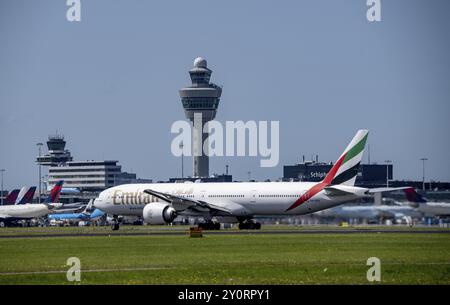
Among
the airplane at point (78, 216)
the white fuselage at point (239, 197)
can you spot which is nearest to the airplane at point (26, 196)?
the airplane at point (78, 216)

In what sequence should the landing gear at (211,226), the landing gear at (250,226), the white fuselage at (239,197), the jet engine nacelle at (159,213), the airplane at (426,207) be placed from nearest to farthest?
the airplane at (426,207) < the white fuselage at (239,197) < the jet engine nacelle at (159,213) < the landing gear at (211,226) < the landing gear at (250,226)

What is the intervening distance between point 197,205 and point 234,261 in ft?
182

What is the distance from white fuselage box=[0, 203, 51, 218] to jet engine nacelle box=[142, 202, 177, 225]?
1666 inches

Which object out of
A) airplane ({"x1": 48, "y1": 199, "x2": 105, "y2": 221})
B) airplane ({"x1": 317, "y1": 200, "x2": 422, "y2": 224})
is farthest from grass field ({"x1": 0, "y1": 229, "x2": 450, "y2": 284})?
airplane ({"x1": 48, "y1": 199, "x2": 105, "y2": 221})

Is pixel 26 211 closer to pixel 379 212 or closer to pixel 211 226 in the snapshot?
pixel 211 226

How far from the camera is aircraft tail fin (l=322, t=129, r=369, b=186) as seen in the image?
9975cm

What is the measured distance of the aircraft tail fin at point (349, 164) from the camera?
9975 cm

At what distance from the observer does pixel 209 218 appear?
106500 millimetres

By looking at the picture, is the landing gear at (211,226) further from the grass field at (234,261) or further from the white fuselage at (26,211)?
the white fuselage at (26,211)

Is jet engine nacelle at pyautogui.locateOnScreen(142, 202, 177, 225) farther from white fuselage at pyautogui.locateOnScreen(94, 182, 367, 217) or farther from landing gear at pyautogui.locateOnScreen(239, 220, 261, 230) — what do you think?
landing gear at pyautogui.locateOnScreen(239, 220, 261, 230)

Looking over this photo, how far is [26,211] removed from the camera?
14438 cm

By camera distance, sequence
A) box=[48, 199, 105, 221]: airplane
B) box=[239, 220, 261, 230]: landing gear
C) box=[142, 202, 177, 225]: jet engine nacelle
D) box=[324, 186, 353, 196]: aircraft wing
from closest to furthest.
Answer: box=[324, 186, 353, 196]: aircraft wing
box=[142, 202, 177, 225]: jet engine nacelle
box=[239, 220, 261, 230]: landing gear
box=[48, 199, 105, 221]: airplane

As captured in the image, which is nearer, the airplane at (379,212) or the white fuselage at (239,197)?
the airplane at (379,212)

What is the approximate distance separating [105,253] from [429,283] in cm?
2610
